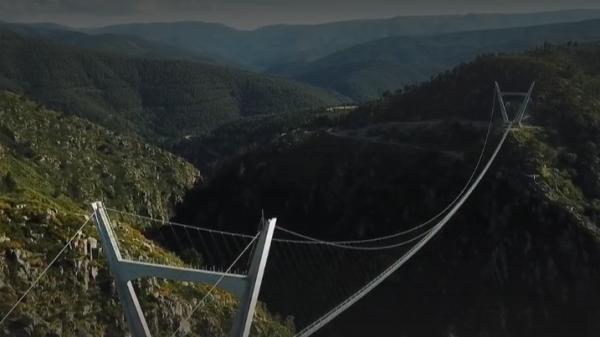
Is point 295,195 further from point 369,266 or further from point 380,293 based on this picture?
point 369,266

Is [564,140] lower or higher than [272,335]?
higher

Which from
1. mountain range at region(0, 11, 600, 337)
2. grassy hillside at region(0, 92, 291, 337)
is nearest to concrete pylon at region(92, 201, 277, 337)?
mountain range at region(0, 11, 600, 337)

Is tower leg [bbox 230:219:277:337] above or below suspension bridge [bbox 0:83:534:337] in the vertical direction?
above

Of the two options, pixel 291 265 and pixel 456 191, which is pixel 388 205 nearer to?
pixel 456 191

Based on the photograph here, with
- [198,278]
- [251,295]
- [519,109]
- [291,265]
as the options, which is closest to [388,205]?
[291,265]

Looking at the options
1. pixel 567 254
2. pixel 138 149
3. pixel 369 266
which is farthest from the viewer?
pixel 138 149

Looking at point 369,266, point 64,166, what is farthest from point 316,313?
point 64,166

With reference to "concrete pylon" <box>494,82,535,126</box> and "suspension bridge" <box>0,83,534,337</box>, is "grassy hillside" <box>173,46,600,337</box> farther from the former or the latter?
"suspension bridge" <box>0,83,534,337</box>
